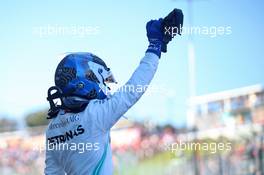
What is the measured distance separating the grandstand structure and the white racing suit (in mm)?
16902

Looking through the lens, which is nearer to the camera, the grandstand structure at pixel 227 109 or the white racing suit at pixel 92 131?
the white racing suit at pixel 92 131

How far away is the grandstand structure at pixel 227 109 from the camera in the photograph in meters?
20.3

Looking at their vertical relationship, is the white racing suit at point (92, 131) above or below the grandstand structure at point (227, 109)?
above

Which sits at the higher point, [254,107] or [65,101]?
[65,101]

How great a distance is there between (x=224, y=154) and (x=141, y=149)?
4.91m

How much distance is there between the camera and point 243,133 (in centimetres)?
1645

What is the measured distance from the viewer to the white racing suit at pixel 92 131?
234cm

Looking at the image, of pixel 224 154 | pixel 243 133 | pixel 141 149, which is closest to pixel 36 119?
pixel 141 149

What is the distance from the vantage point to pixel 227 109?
68.3 ft

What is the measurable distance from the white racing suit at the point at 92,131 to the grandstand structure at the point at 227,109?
16902 mm

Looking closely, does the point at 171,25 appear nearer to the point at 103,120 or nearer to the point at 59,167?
the point at 103,120

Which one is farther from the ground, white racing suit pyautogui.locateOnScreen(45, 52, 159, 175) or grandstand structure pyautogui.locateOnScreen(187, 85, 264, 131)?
white racing suit pyautogui.locateOnScreen(45, 52, 159, 175)

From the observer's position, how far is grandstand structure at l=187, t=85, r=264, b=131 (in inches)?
798

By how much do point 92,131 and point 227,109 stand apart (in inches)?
734
